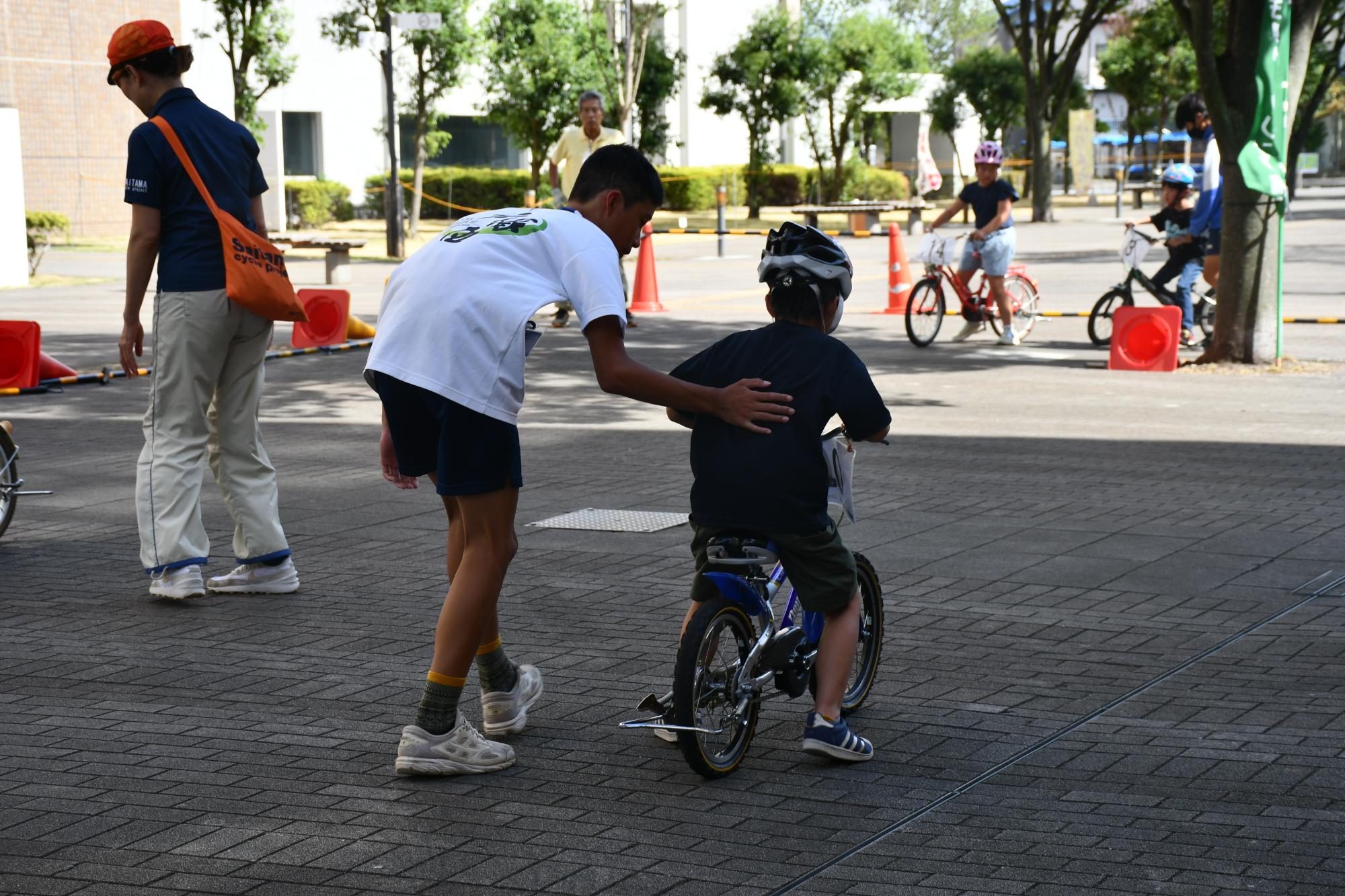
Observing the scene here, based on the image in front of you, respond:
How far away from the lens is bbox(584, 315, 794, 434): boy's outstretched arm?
4.41 meters

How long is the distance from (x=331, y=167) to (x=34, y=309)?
29499mm

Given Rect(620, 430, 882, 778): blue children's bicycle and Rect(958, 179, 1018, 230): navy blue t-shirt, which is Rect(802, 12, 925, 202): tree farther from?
Rect(620, 430, 882, 778): blue children's bicycle

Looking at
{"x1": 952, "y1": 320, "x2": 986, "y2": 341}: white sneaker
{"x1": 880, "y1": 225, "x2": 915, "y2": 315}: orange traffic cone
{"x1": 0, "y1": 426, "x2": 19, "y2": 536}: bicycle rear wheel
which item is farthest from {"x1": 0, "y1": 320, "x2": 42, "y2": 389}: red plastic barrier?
{"x1": 880, "y1": 225, "x2": 915, "y2": 315}: orange traffic cone

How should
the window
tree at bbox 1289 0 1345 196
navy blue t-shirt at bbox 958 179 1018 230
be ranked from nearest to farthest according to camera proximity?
navy blue t-shirt at bbox 958 179 1018 230
tree at bbox 1289 0 1345 196
the window

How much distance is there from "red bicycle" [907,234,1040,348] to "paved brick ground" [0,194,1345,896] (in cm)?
590

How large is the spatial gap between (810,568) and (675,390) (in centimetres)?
66

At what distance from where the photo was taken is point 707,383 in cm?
467

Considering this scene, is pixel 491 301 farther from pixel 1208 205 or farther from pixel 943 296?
pixel 943 296

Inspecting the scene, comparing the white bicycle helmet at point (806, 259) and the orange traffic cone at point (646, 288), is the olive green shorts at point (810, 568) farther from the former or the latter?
the orange traffic cone at point (646, 288)

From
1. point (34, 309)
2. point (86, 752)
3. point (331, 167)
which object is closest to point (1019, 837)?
point (86, 752)

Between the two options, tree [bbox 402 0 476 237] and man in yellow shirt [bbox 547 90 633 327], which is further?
tree [bbox 402 0 476 237]

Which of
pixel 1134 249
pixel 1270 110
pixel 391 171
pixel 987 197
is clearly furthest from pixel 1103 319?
pixel 391 171

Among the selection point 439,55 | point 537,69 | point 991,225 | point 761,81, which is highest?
point 761,81

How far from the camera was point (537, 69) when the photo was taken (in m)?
44.0
